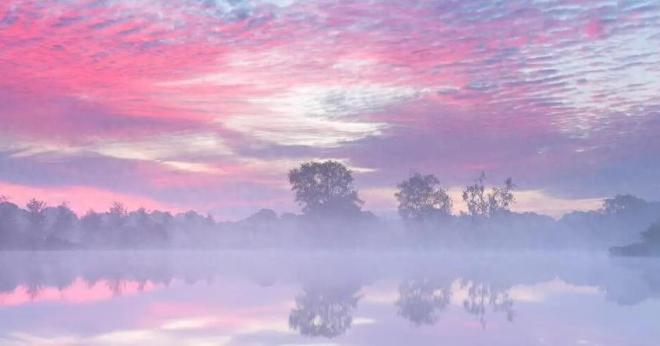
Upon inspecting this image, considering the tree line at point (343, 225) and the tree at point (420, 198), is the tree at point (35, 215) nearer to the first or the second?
the tree line at point (343, 225)

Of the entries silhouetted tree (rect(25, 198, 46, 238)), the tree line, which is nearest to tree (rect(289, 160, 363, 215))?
the tree line

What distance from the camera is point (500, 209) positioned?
105 m

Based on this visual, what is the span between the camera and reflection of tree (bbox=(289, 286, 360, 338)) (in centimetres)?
1383

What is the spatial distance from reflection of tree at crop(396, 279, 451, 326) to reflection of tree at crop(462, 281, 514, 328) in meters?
0.72

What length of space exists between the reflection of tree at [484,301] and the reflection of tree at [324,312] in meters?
3.08

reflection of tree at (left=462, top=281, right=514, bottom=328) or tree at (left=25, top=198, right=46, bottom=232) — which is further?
tree at (left=25, top=198, right=46, bottom=232)

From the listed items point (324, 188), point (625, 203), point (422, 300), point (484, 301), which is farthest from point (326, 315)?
point (625, 203)

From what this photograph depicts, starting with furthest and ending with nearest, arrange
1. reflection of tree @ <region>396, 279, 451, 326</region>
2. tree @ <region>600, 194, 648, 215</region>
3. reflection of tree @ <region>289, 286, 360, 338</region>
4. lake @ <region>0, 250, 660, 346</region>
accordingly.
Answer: tree @ <region>600, 194, 648, 215</region>
reflection of tree @ <region>396, 279, 451, 326</region>
reflection of tree @ <region>289, 286, 360, 338</region>
lake @ <region>0, 250, 660, 346</region>

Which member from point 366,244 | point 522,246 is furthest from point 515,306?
point 522,246

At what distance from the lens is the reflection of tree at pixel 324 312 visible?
1383cm

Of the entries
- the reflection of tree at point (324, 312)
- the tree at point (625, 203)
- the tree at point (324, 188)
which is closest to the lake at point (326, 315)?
the reflection of tree at point (324, 312)

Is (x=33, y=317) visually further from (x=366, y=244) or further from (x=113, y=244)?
(x=113, y=244)

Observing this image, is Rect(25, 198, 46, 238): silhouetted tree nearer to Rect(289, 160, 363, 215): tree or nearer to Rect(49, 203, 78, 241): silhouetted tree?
Rect(49, 203, 78, 241): silhouetted tree

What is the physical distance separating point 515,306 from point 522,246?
13196 centimetres
